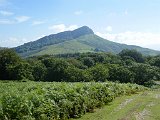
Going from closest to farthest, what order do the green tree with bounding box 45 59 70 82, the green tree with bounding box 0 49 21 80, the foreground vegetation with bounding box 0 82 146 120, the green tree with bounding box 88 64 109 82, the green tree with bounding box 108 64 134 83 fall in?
1. the foreground vegetation with bounding box 0 82 146 120
2. the green tree with bounding box 0 49 21 80
3. the green tree with bounding box 88 64 109 82
4. the green tree with bounding box 45 59 70 82
5. the green tree with bounding box 108 64 134 83

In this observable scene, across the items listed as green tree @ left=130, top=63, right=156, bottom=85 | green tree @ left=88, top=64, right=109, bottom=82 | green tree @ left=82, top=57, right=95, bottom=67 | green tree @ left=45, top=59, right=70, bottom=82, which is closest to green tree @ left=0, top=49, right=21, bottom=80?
green tree @ left=45, top=59, right=70, bottom=82

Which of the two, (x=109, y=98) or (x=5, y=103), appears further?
(x=109, y=98)

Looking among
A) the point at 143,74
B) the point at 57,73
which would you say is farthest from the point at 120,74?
the point at 57,73

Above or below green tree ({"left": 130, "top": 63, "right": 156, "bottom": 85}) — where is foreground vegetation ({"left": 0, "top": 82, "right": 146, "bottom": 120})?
above

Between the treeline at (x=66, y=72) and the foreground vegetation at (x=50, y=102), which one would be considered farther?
the treeline at (x=66, y=72)

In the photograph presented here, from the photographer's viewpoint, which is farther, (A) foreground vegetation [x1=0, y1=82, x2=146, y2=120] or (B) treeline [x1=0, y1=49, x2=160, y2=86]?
(B) treeline [x1=0, y1=49, x2=160, y2=86]

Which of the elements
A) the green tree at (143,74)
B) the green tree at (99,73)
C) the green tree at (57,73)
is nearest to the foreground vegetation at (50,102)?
the green tree at (99,73)

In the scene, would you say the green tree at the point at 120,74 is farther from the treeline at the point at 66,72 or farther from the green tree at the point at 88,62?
the green tree at the point at 88,62

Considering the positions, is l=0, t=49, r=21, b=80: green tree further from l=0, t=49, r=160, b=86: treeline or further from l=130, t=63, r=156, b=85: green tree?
l=130, t=63, r=156, b=85: green tree

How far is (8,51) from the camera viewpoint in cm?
12238

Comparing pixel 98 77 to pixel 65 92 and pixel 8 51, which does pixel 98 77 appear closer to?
pixel 8 51

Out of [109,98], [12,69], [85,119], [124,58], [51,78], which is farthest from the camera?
[124,58]

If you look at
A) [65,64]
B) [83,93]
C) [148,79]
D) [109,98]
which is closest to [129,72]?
[148,79]

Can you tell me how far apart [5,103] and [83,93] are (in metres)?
11.0
